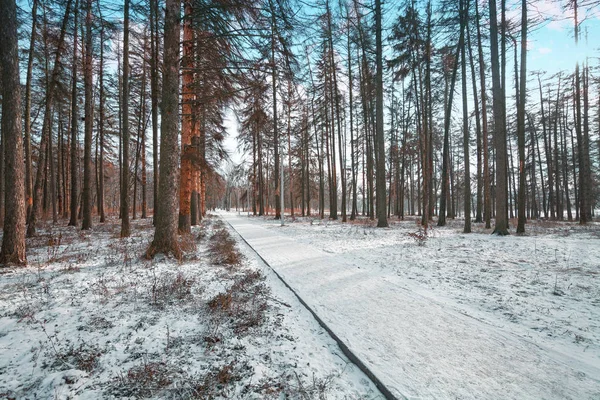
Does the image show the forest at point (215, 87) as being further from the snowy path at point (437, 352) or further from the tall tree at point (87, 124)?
the snowy path at point (437, 352)

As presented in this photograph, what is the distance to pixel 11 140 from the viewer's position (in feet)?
16.9

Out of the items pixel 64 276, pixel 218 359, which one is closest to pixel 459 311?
pixel 218 359

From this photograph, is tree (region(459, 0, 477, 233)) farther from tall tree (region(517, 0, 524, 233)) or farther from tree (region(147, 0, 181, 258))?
tree (region(147, 0, 181, 258))

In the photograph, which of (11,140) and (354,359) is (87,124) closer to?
(11,140)

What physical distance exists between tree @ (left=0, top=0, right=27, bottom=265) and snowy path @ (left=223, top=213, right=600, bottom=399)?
623cm

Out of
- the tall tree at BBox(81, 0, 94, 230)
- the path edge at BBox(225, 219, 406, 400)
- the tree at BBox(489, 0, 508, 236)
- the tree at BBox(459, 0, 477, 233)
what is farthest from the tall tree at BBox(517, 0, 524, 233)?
the tall tree at BBox(81, 0, 94, 230)

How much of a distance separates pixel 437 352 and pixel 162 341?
9.18ft

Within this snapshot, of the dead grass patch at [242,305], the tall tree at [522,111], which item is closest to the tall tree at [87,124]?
the dead grass patch at [242,305]

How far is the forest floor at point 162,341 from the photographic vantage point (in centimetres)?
196

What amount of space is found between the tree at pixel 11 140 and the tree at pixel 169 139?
2.57 metres

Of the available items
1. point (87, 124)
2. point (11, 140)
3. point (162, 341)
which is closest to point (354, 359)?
point (162, 341)

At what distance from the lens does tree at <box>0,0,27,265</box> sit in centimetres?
505

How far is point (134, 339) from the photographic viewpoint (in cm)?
268

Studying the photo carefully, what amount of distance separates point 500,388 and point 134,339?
3420mm
